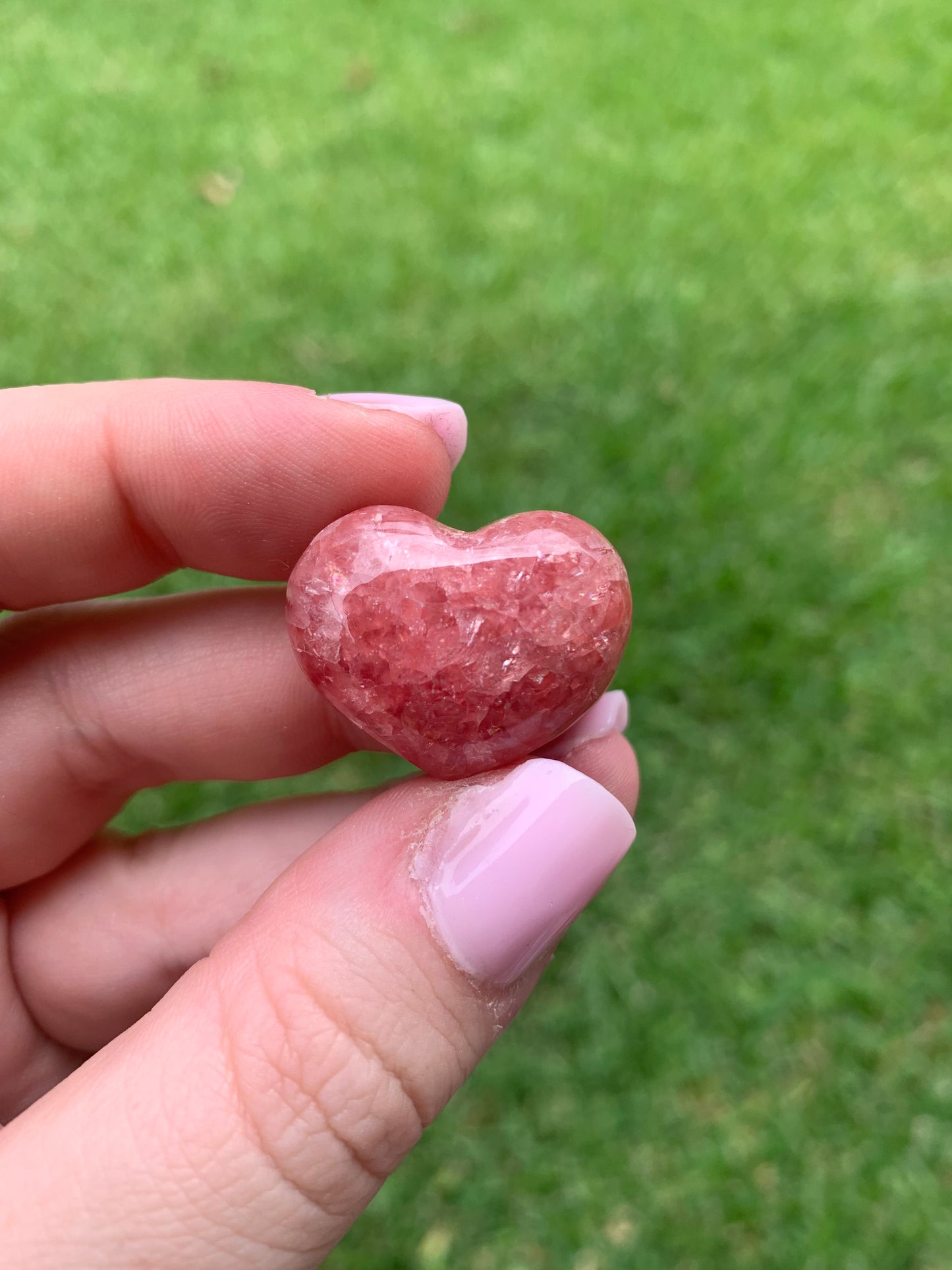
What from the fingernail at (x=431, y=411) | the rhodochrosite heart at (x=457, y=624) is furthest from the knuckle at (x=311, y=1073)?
the fingernail at (x=431, y=411)

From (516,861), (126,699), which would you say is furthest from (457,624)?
(126,699)

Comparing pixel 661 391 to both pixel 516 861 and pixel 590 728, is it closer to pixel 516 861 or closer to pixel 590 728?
pixel 590 728

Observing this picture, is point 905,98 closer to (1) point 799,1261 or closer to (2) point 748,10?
(2) point 748,10

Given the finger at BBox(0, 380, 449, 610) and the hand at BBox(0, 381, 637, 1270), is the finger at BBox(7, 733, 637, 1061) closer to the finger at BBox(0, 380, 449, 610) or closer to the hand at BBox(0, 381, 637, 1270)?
the hand at BBox(0, 381, 637, 1270)

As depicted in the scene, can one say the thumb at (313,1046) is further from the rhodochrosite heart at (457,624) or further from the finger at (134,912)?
the finger at (134,912)

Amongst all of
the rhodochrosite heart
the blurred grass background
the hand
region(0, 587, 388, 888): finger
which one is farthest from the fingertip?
the blurred grass background

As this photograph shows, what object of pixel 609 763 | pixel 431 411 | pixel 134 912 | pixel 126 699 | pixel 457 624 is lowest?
pixel 134 912
